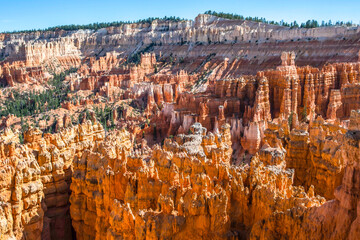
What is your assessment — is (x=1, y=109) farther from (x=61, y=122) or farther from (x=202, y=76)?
(x=202, y=76)

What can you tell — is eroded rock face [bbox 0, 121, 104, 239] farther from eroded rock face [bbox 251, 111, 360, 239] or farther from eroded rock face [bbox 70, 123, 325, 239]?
eroded rock face [bbox 251, 111, 360, 239]

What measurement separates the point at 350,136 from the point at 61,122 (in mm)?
46308

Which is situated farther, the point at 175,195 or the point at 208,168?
the point at 208,168

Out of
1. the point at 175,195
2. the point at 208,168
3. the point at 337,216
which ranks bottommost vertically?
the point at 175,195

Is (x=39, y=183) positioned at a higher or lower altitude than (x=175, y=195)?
lower

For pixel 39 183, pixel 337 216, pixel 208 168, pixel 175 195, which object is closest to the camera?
pixel 337 216

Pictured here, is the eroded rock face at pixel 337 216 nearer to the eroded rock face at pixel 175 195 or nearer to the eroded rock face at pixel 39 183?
the eroded rock face at pixel 175 195

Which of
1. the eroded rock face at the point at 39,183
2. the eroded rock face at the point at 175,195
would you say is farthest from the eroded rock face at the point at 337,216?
the eroded rock face at the point at 39,183

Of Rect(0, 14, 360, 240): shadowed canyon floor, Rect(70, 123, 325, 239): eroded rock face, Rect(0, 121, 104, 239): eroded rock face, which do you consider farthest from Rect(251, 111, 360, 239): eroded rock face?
Rect(0, 121, 104, 239): eroded rock face

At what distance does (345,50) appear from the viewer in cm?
5250

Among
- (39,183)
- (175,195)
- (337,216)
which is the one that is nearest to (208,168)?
(175,195)

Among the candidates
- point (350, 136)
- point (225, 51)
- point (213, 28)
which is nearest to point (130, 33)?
point (213, 28)

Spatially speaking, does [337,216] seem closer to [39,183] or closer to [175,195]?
[175,195]

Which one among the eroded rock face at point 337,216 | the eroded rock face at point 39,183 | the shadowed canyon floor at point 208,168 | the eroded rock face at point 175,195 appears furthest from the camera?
the eroded rock face at point 39,183
